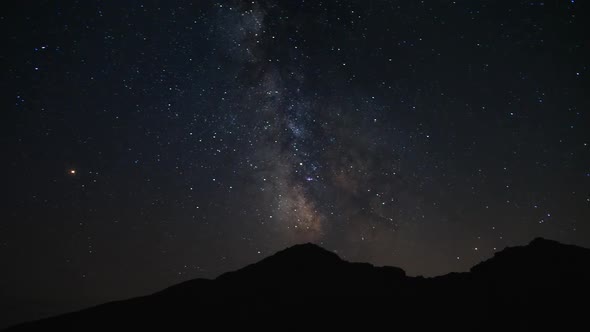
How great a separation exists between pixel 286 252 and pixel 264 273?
1.91m

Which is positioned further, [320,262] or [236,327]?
[320,262]

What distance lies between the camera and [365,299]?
15.8 meters

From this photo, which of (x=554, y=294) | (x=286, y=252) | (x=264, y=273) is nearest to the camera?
(x=554, y=294)

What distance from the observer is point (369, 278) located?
57.1ft

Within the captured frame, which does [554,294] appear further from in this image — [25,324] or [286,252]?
[25,324]

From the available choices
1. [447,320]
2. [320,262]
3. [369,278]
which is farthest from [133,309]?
[447,320]

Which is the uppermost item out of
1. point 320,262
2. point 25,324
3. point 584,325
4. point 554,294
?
point 320,262

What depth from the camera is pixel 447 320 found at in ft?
45.3

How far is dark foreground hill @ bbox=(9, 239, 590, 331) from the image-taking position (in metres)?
13.4

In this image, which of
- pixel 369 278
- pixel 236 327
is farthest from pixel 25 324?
pixel 369 278

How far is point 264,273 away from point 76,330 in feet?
29.0

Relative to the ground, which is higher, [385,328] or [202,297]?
[202,297]

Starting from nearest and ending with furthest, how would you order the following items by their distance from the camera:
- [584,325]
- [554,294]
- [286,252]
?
[584,325], [554,294], [286,252]

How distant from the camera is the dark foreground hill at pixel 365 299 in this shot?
44.0 ft
